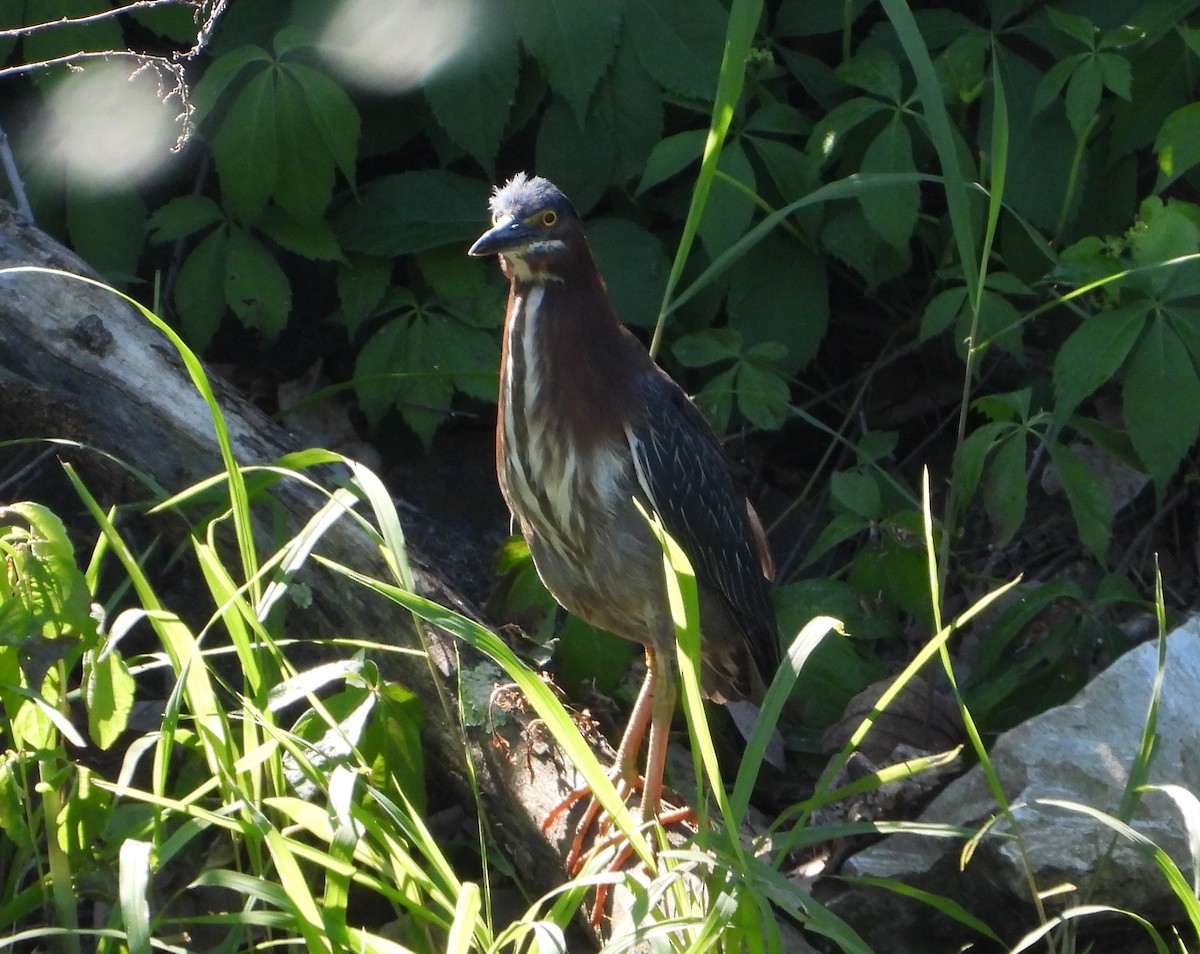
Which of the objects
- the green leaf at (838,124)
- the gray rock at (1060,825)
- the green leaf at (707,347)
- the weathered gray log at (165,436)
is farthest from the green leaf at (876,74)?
the weathered gray log at (165,436)

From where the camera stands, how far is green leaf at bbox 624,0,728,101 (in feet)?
12.8

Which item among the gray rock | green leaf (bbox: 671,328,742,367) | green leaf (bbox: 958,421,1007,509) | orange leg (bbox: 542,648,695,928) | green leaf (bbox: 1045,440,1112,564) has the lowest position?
the gray rock

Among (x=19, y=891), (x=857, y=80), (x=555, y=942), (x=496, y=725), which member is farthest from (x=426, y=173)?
(x=555, y=942)

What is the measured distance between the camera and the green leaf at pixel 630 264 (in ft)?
13.5

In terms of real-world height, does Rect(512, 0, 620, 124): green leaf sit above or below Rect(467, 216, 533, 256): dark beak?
above

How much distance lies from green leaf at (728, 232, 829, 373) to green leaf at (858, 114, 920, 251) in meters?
0.45

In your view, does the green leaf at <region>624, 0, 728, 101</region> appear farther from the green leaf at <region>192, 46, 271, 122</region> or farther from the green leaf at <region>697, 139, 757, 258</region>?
the green leaf at <region>192, 46, 271, 122</region>

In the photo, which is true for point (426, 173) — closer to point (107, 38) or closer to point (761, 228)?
point (107, 38)

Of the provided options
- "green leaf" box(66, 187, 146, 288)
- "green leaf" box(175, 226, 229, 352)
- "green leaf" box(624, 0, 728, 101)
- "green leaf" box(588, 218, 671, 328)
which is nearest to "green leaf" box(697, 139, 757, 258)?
"green leaf" box(624, 0, 728, 101)

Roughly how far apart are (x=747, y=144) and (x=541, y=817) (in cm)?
232

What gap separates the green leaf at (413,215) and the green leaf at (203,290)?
16.5 inches

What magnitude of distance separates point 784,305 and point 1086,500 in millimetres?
1159

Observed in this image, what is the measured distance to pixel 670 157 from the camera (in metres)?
3.71

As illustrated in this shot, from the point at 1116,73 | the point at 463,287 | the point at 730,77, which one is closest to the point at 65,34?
the point at 463,287
